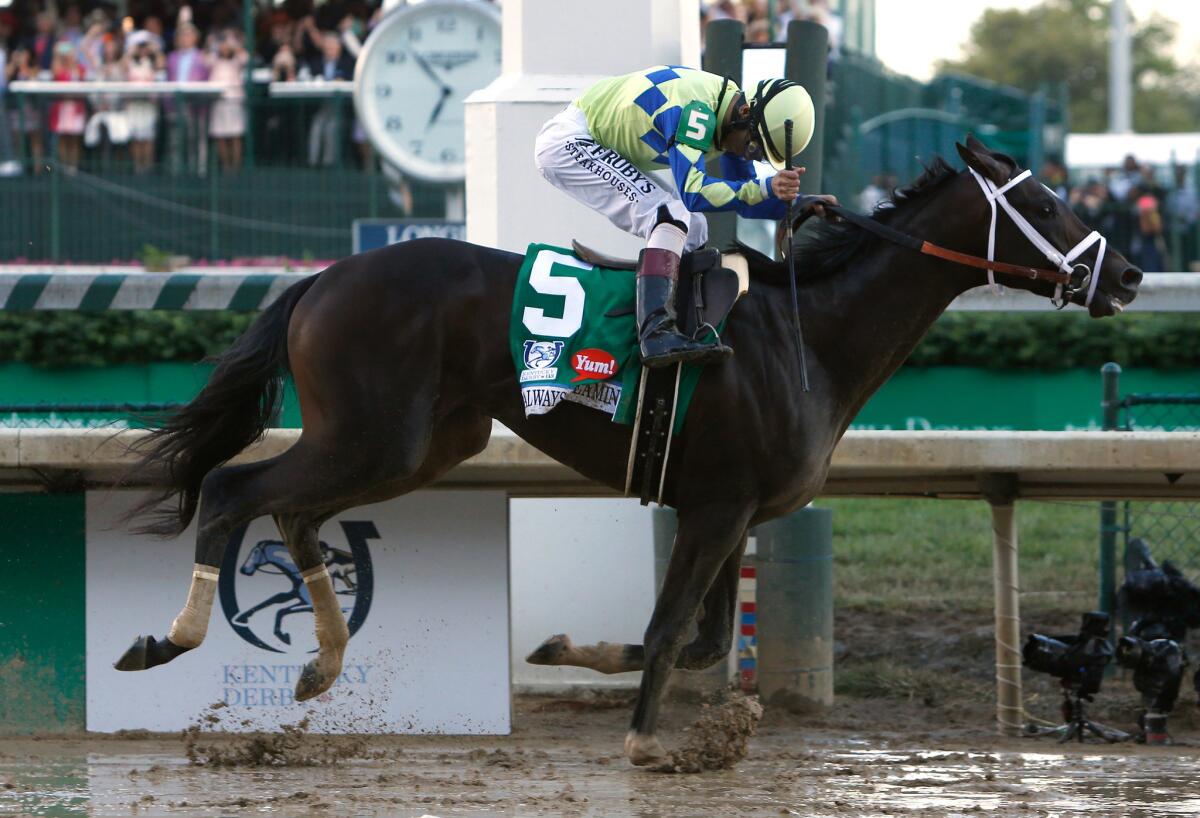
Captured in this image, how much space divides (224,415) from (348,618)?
1.53 meters

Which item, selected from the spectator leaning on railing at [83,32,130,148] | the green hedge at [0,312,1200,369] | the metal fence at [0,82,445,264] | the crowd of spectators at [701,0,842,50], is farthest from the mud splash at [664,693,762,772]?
the spectator leaning on railing at [83,32,130,148]

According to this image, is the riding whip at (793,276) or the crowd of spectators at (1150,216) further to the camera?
the crowd of spectators at (1150,216)

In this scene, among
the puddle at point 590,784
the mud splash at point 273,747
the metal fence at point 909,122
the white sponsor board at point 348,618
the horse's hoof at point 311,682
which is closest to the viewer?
the puddle at point 590,784

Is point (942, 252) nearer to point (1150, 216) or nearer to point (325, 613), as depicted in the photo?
point (325, 613)

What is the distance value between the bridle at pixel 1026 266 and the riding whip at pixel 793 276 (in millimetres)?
127

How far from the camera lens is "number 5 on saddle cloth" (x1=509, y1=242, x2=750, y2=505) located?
5.76 meters

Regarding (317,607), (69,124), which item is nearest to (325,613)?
(317,607)

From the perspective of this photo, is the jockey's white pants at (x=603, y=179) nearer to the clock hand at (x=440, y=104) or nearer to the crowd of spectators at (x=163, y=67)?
the clock hand at (x=440, y=104)

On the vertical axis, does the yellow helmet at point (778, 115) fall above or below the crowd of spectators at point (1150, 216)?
above

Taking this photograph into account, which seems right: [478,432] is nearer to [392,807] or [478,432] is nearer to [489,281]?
[489,281]

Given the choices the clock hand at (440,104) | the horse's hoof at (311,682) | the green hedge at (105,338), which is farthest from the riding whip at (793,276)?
the green hedge at (105,338)

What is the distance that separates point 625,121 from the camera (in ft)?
19.5

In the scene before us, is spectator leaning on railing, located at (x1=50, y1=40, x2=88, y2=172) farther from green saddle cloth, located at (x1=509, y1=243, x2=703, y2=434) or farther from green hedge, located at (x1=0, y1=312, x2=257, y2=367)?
green saddle cloth, located at (x1=509, y1=243, x2=703, y2=434)

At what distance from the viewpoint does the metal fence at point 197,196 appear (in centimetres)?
1423
